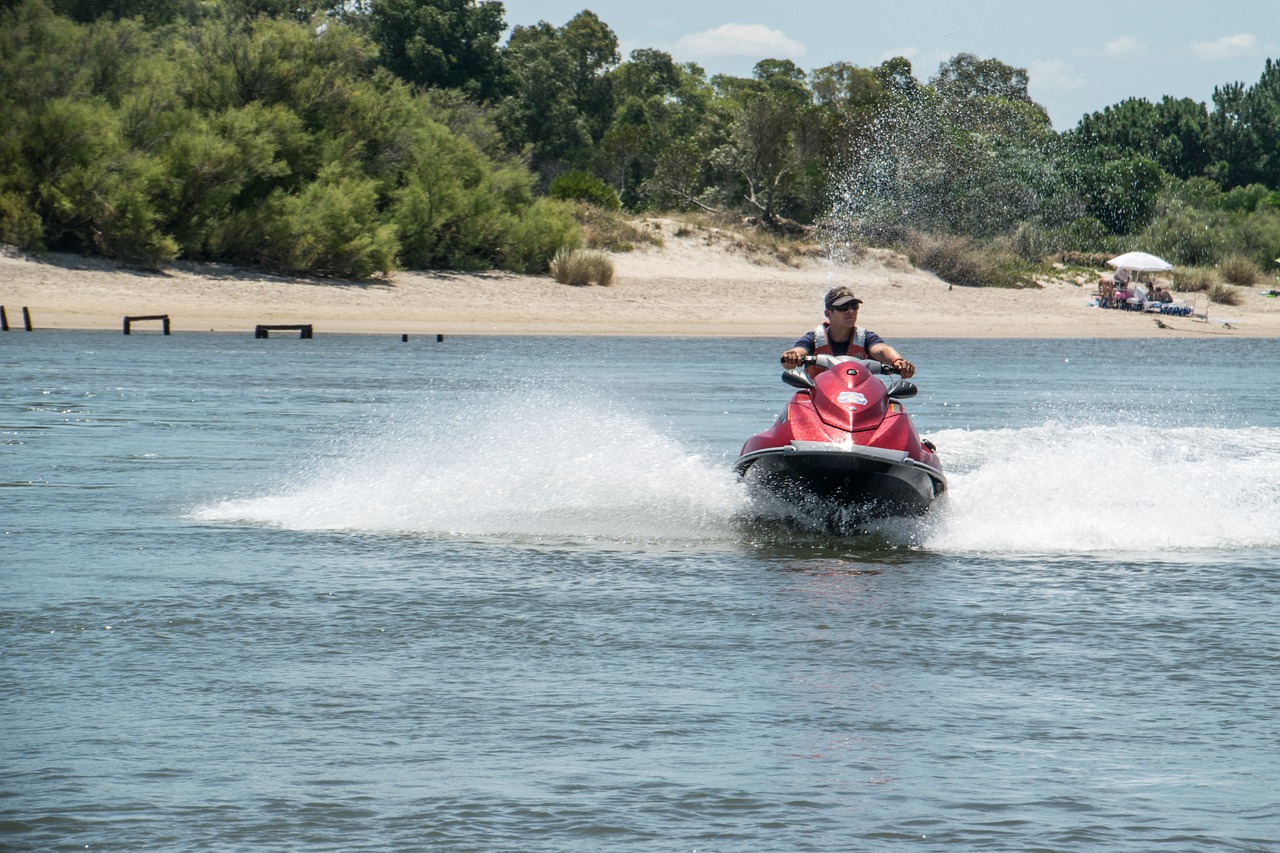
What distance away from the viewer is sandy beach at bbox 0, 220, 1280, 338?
33.7m

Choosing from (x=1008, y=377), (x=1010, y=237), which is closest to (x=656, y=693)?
(x=1008, y=377)

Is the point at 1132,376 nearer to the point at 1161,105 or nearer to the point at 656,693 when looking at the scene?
the point at 656,693

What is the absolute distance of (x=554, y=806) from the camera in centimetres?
511

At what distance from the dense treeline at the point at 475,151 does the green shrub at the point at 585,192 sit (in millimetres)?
119

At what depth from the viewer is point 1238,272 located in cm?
5131

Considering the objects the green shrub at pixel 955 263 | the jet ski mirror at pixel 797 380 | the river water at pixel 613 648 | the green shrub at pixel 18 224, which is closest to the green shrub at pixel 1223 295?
the green shrub at pixel 955 263

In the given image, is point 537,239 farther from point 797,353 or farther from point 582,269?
point 797,353

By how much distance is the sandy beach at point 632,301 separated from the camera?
3372cm

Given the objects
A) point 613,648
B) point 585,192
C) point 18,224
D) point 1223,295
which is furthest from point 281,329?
point 1223,295

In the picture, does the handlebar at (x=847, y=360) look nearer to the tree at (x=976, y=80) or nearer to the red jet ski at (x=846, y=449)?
the red jet ski at (x=846, y=449)

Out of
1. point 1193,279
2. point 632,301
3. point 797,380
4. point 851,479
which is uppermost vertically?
point 1193,279

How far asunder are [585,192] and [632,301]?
474 inches

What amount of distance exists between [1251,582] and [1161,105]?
243ft

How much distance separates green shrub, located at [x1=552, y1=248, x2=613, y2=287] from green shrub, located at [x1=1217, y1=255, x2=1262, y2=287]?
857 inches
